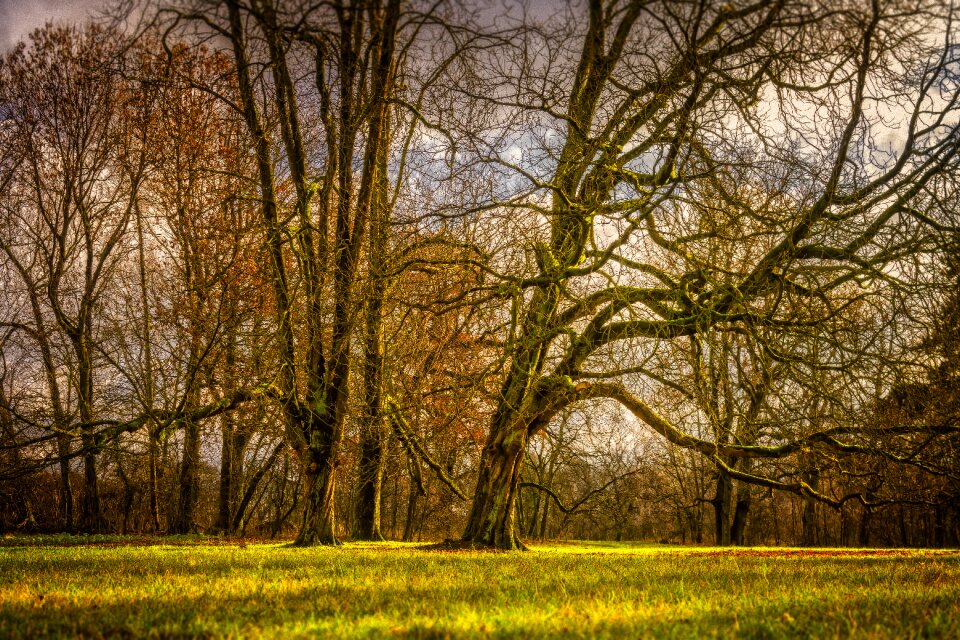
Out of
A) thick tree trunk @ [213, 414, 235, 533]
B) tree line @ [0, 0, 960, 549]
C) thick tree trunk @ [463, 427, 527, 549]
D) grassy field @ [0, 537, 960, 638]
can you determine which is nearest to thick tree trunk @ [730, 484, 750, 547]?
tree line @ [0, 0, 960, 549]

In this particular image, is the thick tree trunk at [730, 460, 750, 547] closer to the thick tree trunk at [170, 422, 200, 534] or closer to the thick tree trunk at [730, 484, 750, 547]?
the thick tree trunk at [730, 484, 750, 547]

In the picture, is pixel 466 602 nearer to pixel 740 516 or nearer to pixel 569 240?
pixel 569 240

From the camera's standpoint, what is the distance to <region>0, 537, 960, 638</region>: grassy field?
3.26 metres

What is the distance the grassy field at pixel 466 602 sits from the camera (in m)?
3.26

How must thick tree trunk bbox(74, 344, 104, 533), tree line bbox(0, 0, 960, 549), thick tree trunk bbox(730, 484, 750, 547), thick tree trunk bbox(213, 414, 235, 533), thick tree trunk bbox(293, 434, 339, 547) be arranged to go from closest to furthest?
1. tree line bbox(0, 0, 960, 549)
2. thick tree trunk bbox(293, 434, 339, 547)
3. thick tree trunk bbox(74, 344, 104, 533)
4. thick tree trunk bbox(213, 414, 235, 533)
5. thick tree trunk bbox(730, 484, 750, 547)

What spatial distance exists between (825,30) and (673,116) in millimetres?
1695

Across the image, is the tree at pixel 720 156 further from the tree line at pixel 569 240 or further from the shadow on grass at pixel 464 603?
the shadow on grass at pixel 464 603

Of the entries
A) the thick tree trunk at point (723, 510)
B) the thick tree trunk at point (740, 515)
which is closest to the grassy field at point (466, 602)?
the thick tree trunk at point (723, 510)

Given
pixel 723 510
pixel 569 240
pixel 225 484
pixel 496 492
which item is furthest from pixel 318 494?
pixel 723 510

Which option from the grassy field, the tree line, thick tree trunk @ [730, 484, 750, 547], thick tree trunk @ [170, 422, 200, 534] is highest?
the tree line

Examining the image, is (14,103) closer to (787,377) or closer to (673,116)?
(673,116)

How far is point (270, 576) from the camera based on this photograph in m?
5.70

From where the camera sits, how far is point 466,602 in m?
4.17

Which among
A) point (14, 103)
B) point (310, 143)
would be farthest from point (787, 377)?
point (14, 103)
